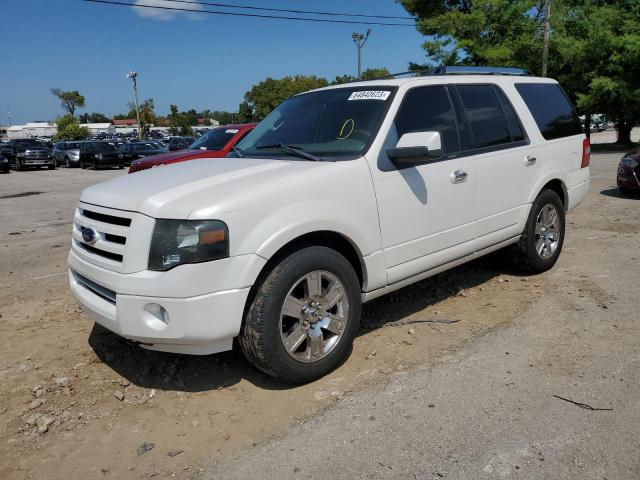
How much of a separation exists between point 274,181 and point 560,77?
2729 centimetres

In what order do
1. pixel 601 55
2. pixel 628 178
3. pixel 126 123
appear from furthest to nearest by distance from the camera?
pixel 126 123 → pixel 601 55 → pixel 628 178

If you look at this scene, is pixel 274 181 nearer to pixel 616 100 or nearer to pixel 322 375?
pixel 322 375

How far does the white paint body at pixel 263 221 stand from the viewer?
289 cm

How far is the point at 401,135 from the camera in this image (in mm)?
3785

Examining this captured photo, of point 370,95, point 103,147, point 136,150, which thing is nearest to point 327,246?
point 370,95

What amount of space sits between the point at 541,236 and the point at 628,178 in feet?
19.2

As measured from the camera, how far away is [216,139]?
10367 millimetres

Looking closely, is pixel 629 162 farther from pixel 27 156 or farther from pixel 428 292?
pixel 27 156

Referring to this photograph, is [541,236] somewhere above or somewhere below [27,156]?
below

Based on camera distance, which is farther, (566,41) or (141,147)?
(141,147)

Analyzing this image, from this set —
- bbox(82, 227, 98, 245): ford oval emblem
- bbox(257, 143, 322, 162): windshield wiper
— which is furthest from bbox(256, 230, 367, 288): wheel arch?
bbox(82, 227, 98, 245): ford oval emblem

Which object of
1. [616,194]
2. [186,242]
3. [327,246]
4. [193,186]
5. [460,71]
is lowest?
[616,194]

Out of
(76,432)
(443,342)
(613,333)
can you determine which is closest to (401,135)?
(443,342)

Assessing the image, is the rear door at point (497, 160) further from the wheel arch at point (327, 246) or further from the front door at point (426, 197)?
the wheel arch at point (327, 246)
